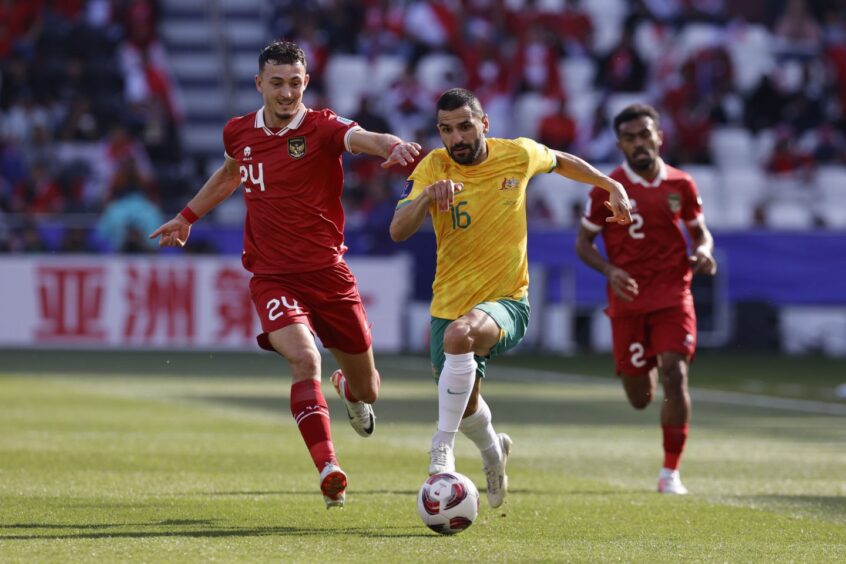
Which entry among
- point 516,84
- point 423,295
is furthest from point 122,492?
point 516,84

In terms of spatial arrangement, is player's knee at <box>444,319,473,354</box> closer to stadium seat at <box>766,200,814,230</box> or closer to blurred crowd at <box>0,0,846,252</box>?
blurred crowd at <box>0,0,846,252</box>

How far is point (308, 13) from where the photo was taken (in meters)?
30.5

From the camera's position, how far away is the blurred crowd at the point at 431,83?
26797 millimetres

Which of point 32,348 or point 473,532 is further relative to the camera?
point 32,348

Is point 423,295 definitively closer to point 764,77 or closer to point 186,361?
point 186,361

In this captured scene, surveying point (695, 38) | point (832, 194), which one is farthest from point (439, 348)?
point (695, 38)

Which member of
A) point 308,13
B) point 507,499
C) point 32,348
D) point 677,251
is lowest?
point 32,348

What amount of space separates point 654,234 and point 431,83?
1883 cm

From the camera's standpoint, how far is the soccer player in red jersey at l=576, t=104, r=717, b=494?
10914 mm

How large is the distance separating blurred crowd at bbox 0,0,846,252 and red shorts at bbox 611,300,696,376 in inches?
565

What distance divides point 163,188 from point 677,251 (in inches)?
671

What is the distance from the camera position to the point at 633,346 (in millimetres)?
11078

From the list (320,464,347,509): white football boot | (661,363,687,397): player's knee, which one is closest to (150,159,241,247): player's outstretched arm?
(320,464,347,509): white football boot

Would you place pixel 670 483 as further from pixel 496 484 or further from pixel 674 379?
pixel 496 484
